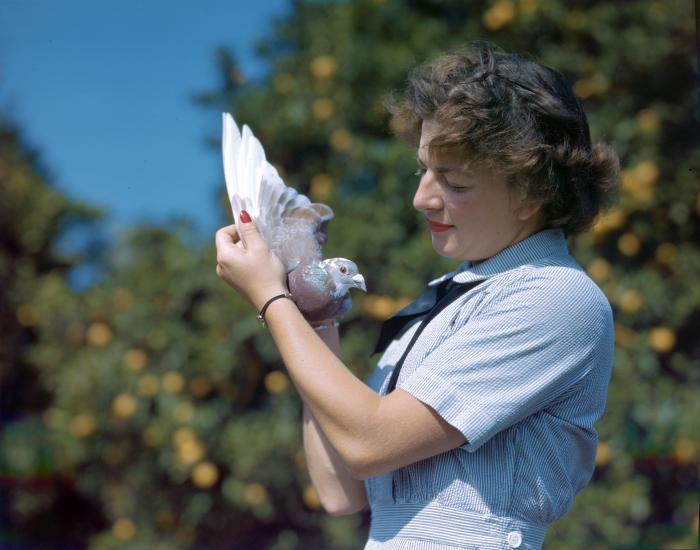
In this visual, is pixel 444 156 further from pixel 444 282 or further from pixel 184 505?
pixel 184 505

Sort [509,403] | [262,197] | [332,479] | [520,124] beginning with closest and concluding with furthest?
[509,403]
[520,124]
[262,197]
[332,479]

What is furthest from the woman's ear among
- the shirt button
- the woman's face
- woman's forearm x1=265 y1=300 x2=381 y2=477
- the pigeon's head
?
the shirt button

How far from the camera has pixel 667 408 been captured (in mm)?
2775

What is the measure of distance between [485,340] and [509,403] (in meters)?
0.10

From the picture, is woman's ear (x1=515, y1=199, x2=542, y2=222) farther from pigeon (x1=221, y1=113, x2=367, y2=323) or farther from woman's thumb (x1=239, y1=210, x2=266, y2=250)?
woman's thumb (x1=239, y1=210, x2=266, y2=250)

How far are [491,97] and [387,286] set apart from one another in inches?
66.8

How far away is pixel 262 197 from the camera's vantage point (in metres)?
1.35

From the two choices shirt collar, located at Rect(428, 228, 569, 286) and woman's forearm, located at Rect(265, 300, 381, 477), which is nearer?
woman's forearm, located at Rect(265, 300, 381, 477)

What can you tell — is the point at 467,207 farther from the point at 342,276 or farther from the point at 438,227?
the point at 342,276

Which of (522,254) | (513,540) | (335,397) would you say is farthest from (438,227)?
(513,540)

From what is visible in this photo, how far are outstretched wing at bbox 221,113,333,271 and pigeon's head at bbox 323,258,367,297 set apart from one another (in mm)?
38

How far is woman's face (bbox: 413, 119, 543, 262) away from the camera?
127 centimetres

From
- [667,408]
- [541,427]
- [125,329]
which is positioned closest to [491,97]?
[541,427]

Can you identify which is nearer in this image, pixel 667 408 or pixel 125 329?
pixel 667 408
